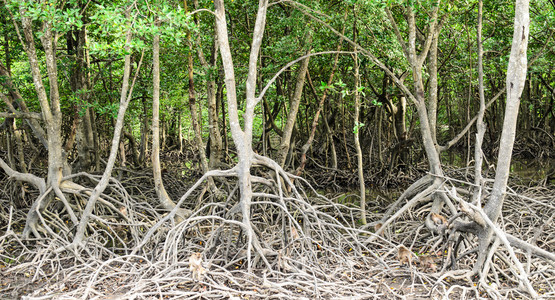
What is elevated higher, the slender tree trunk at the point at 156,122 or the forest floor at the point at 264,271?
the slender tree trunk at the point at 156,122

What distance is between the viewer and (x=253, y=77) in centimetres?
448

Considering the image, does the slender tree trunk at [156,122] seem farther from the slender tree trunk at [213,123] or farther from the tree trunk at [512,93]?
the tree trunk at [512,93]

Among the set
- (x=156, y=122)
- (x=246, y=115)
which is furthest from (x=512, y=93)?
(x=156, y=122)

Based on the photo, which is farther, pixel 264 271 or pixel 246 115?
pixel 246 115

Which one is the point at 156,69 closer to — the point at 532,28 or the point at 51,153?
the point at 51,153

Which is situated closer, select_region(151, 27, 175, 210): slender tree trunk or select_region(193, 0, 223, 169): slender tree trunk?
select_region(151, 27, 175, 210): slender tree trunk

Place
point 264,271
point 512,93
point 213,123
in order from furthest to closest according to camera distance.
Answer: point 213,123, point 264,271, point 512,93

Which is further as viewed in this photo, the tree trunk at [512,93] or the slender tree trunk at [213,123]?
the slender tree trunk at [213,123]

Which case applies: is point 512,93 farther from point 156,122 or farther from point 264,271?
point 156,122

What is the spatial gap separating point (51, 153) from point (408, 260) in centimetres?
415

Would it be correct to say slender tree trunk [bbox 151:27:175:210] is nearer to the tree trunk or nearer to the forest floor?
the forest floor

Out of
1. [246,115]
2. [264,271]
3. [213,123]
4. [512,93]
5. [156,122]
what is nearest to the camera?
[512,93]

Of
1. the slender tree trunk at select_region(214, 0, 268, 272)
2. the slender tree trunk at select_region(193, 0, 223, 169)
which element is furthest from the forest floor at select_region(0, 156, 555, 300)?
the slender tree trunk at select_region(193, 0, 223, 169)

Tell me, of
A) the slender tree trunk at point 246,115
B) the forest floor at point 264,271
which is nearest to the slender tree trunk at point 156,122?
the forest floor at point 264,271
